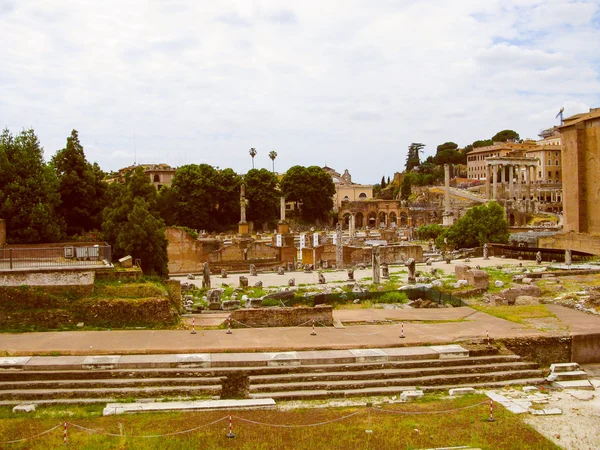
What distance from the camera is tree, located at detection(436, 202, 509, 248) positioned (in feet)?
154

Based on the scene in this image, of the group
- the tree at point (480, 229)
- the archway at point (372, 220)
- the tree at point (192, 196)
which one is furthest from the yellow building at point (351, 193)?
the tree at point (480, 229)

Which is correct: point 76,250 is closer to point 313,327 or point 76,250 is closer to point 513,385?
point 313,327

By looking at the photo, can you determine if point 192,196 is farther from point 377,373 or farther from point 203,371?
point 377,373

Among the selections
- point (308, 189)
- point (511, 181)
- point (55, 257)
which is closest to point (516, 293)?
point (55, 257)

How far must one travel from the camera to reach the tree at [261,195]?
68.6 m

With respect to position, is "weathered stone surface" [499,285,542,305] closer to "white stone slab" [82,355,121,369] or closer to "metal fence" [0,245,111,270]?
"metal fence" [0,245,111,270]

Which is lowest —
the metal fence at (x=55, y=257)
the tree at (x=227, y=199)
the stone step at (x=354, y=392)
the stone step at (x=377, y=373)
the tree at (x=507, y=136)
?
the stone step at (x=354, y=392)

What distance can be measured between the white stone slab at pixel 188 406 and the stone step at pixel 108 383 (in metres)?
0.75

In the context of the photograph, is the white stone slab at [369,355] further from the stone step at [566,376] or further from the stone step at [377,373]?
the stone step at [566,376]

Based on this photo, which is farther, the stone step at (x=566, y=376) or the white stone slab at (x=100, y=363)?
the stone step at (x=566, y=376)

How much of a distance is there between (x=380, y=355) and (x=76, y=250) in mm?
10877

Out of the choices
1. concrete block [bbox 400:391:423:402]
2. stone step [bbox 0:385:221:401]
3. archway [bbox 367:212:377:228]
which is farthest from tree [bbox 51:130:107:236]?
archway [bbox 367:212:377:228]

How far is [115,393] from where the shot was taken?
39.0 feet

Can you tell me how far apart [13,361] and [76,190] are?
16944 mm
